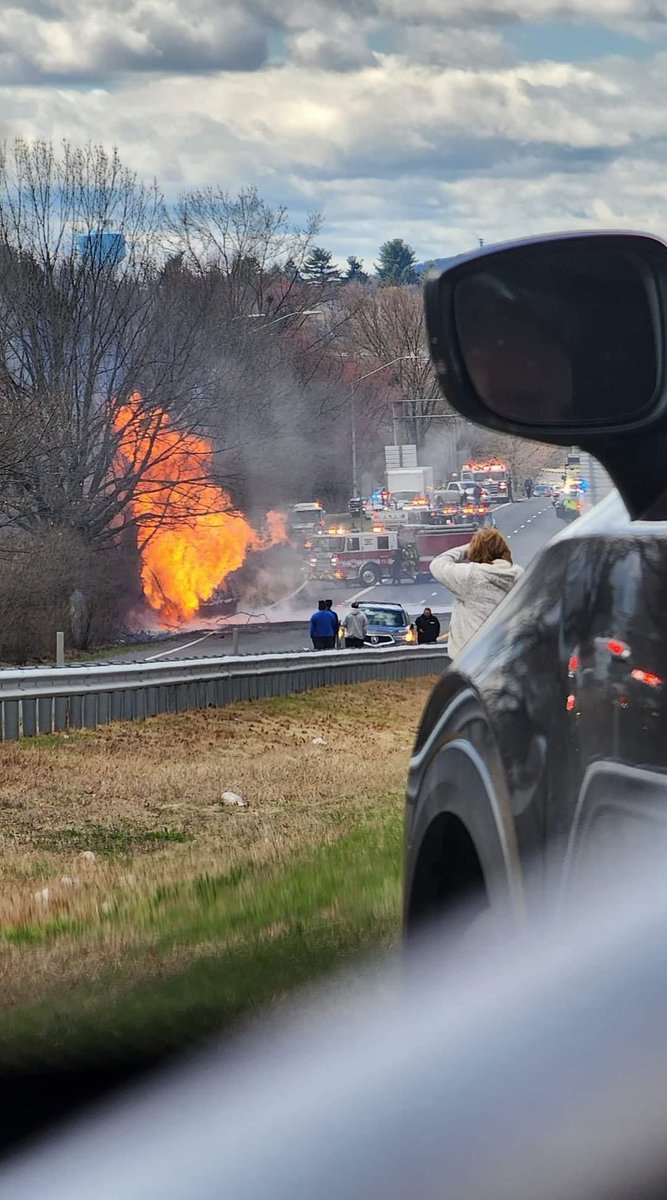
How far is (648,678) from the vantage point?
5.54ft

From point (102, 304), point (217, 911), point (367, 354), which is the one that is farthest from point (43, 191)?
point (217, 911)

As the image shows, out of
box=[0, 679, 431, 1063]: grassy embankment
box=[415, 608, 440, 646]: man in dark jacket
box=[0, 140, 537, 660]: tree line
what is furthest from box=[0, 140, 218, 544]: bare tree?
box=[0, 679, 431, 1063]: grassy embankment

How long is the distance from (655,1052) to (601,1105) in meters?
0.06

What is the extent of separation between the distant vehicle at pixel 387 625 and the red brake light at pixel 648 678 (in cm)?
4168

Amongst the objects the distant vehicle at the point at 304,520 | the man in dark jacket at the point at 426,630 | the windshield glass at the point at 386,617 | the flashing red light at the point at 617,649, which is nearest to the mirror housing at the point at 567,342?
the flashing red light at the point at 617,649

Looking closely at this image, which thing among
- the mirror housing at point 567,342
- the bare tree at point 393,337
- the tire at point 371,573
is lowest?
the tire at point 371,573

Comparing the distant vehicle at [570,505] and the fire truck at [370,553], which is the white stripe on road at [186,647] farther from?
the distant vehicle at [570,505]

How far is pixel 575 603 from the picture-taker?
2.03 metres

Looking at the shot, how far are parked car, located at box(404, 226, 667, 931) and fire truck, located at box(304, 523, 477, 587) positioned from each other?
155ft

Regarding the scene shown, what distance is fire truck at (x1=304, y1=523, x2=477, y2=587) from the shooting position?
53562mm

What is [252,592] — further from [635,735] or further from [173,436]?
[635,735]

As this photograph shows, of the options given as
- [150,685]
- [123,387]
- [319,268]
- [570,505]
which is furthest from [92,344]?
[570,505]

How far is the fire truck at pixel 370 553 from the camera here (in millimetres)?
53562

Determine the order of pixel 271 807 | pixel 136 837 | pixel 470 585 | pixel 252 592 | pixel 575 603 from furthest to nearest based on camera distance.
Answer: pixel 252 592 → pixel 271 807 → pixel 136 837 → pixel 470 585 → pixel 575 603
